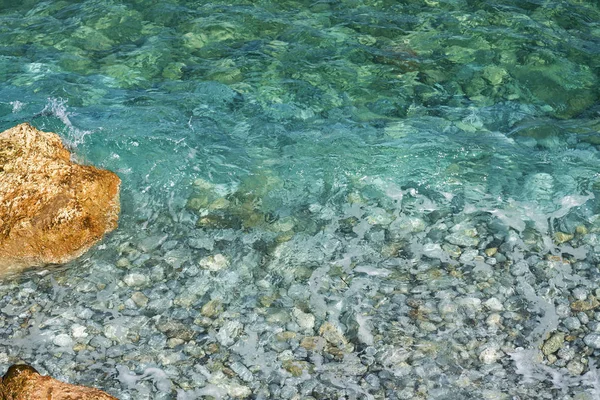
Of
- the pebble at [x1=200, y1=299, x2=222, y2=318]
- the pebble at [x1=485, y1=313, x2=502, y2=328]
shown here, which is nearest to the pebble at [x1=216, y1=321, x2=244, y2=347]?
the pebble at [x1=200, y1=299, x2=222, y2=318]

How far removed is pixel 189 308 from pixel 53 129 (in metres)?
3.81

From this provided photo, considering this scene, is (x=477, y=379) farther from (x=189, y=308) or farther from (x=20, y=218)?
(x=20, y=218)

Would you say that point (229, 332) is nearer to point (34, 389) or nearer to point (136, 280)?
point (136, 280)

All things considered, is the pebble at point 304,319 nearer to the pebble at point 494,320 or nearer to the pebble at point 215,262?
the pebble at point 215,262

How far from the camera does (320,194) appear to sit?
27.1ft

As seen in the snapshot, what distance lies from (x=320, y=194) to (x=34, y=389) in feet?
13.4

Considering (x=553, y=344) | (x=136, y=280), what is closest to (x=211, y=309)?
(x=136, y=280)

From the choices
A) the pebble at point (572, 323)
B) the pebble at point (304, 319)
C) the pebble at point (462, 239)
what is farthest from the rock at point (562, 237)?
the pebble at point (304, 319)

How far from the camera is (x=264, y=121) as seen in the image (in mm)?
9336

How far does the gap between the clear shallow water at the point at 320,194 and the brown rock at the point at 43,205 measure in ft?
0.75

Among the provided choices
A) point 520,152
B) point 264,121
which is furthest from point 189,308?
point 520,152

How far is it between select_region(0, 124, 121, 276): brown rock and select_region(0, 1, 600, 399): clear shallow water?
0.23m

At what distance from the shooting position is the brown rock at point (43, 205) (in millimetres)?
7199

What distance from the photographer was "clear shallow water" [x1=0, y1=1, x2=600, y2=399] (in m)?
6.30
